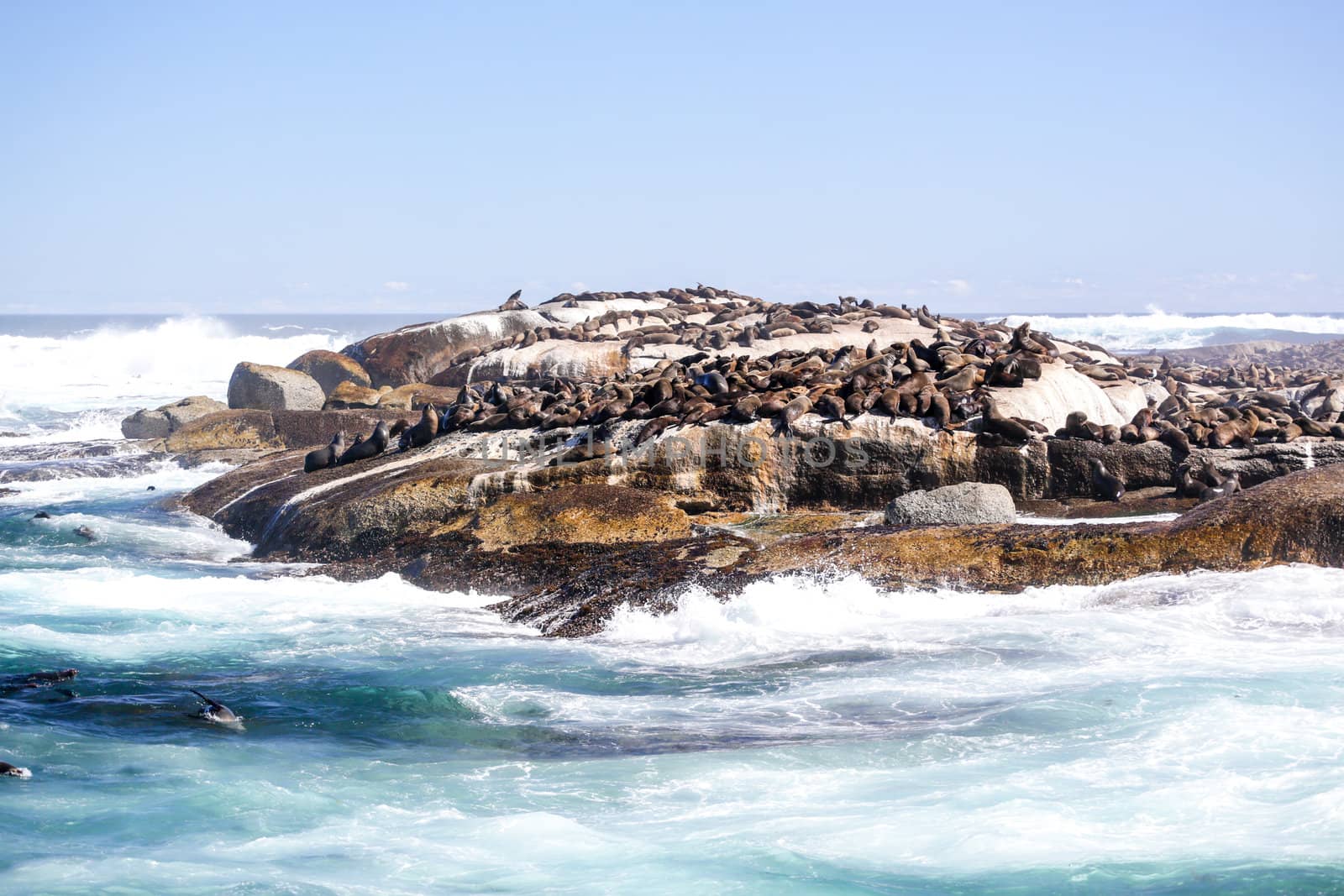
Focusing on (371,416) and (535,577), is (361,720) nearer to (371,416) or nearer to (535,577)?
(535,577)

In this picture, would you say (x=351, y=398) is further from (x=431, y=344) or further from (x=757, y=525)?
(x=757, y=525)

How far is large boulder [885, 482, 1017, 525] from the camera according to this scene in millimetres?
13188

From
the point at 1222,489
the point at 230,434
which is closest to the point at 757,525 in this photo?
the point at 1222,489

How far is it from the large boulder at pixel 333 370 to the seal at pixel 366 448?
45.6ft

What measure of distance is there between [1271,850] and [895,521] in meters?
6.60

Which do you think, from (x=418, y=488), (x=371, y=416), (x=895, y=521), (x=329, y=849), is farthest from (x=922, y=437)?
(x=371, y=416)

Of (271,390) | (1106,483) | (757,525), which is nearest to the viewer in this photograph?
(757,525)

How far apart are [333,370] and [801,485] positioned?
20.2m

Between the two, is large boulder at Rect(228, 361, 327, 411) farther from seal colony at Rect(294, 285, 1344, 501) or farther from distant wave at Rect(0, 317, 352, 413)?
distant wave at Rect(0, 317, 352, 413)

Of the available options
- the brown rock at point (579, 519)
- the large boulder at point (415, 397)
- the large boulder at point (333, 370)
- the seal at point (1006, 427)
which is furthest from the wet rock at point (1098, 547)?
the large boulder at point (333, 370)

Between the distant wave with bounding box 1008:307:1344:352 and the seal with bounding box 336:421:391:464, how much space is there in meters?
62.0

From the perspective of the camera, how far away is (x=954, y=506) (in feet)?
43.4

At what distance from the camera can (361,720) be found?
9.39 metres

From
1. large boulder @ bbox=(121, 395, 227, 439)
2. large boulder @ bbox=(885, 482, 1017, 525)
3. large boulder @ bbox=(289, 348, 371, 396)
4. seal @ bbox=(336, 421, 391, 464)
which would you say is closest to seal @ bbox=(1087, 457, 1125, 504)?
large boulder @ bbox=(885, 482, 1017, 525)
